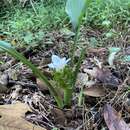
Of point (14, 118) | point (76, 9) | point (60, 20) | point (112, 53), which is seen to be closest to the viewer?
point (14, 118)

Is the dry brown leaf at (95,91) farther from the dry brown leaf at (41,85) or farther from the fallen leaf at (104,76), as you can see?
the dry brown leaf at (41,85)

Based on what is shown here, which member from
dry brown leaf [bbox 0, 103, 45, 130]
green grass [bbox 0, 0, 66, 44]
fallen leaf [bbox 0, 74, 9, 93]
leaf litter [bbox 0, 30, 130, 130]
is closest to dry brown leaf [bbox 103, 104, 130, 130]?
leaf litter [bbox 0, 30, 130, 130]

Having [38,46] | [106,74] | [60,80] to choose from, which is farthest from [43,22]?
[60,80]

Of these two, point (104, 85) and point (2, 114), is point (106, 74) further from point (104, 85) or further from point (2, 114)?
point (2, 114)

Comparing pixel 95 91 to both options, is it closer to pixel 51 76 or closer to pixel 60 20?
pixel 51 76

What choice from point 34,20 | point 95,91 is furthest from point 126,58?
A: point 34,20

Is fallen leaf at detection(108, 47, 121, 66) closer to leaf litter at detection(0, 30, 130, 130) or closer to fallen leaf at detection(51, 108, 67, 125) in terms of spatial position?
leaf litter at detection(0, 30, 130, 130)

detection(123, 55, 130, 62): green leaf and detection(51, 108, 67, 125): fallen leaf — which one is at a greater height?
detection(123, 55, 130, 62): green leaf

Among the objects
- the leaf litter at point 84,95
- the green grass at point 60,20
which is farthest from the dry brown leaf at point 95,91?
the green grass at point 60,20
